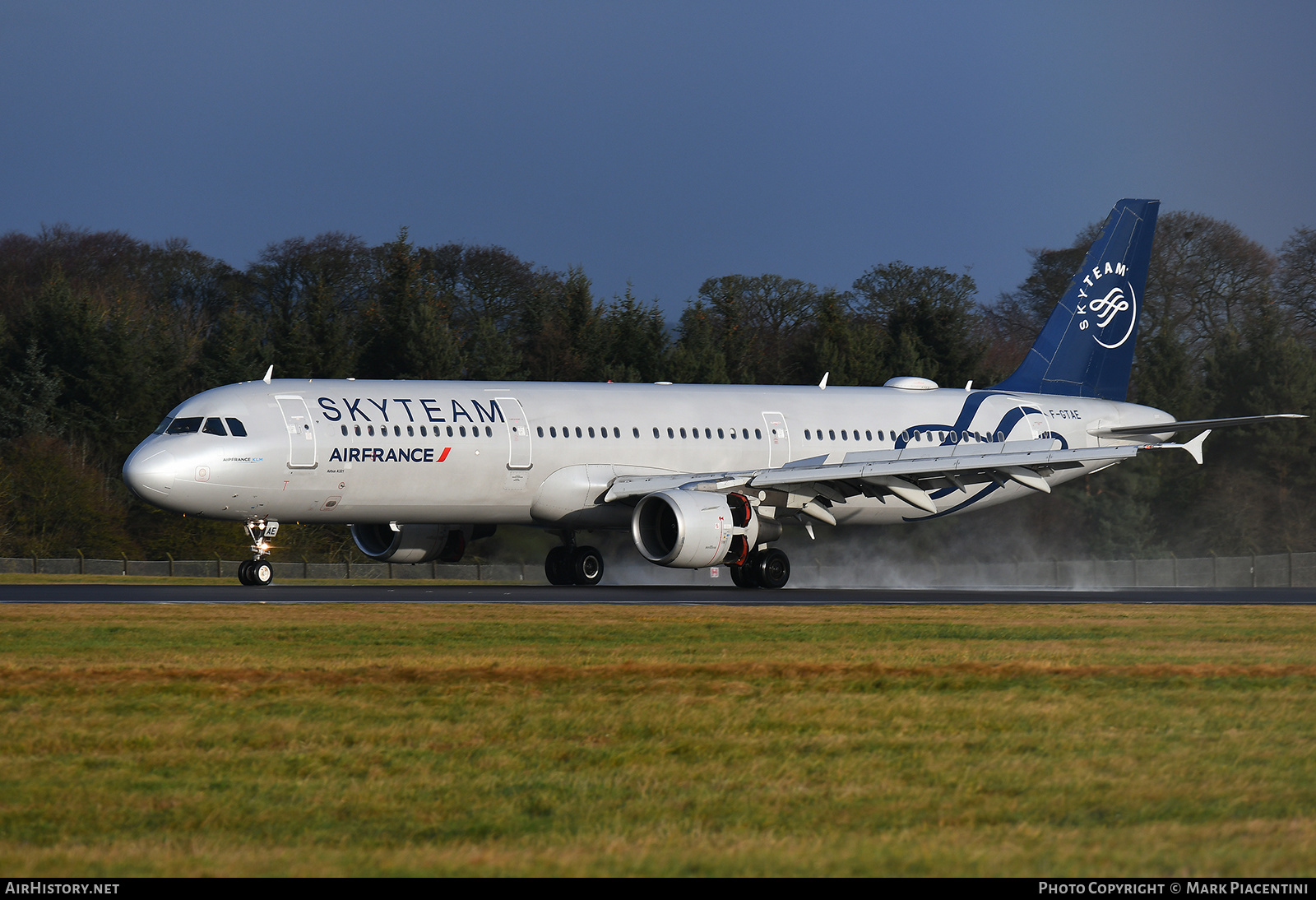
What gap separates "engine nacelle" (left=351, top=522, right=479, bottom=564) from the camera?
105ft

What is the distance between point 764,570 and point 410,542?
7271mm

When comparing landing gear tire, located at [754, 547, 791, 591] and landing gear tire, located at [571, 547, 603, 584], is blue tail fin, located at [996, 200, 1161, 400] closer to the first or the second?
landing gear tire, located at [754, 547, 791, 591]

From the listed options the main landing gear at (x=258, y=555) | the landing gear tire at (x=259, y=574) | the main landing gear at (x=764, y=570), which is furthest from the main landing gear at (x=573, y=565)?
the landing gear tire at (x=259, y=574)

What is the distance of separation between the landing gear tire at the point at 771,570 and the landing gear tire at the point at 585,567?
366 cm

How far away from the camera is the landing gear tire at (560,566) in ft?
109

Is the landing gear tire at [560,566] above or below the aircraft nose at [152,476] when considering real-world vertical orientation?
below

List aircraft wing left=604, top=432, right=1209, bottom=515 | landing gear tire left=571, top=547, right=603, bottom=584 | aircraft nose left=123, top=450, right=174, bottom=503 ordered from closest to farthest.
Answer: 1. aircraft nose left=123, top=450, right=174, bottom=503
2. aircraft wing left=604, top=432, right=1209, bottom=515
3. landing gear tire left=571, top=547, right=603, bottom=584

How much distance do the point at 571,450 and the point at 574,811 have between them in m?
23.1

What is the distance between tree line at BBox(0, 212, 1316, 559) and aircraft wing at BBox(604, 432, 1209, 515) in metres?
14.4

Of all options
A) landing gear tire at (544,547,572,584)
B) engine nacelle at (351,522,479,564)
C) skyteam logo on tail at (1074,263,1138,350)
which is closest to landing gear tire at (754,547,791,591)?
landing gear tire at (544,547,572,584)

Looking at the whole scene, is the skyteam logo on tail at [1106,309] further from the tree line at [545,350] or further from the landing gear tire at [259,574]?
the landing gear tire at [259,574]

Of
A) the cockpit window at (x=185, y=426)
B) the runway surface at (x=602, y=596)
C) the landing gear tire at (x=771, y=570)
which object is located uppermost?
the cockpit window at (x=185, y=426)

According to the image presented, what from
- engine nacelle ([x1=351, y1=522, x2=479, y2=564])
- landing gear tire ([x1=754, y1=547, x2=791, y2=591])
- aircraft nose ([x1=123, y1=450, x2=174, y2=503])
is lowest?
landing gear tire ([x1=754, y1=547, x2=791, y2=591])

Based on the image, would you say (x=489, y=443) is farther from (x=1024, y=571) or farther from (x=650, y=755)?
(x=1024, y=571)
